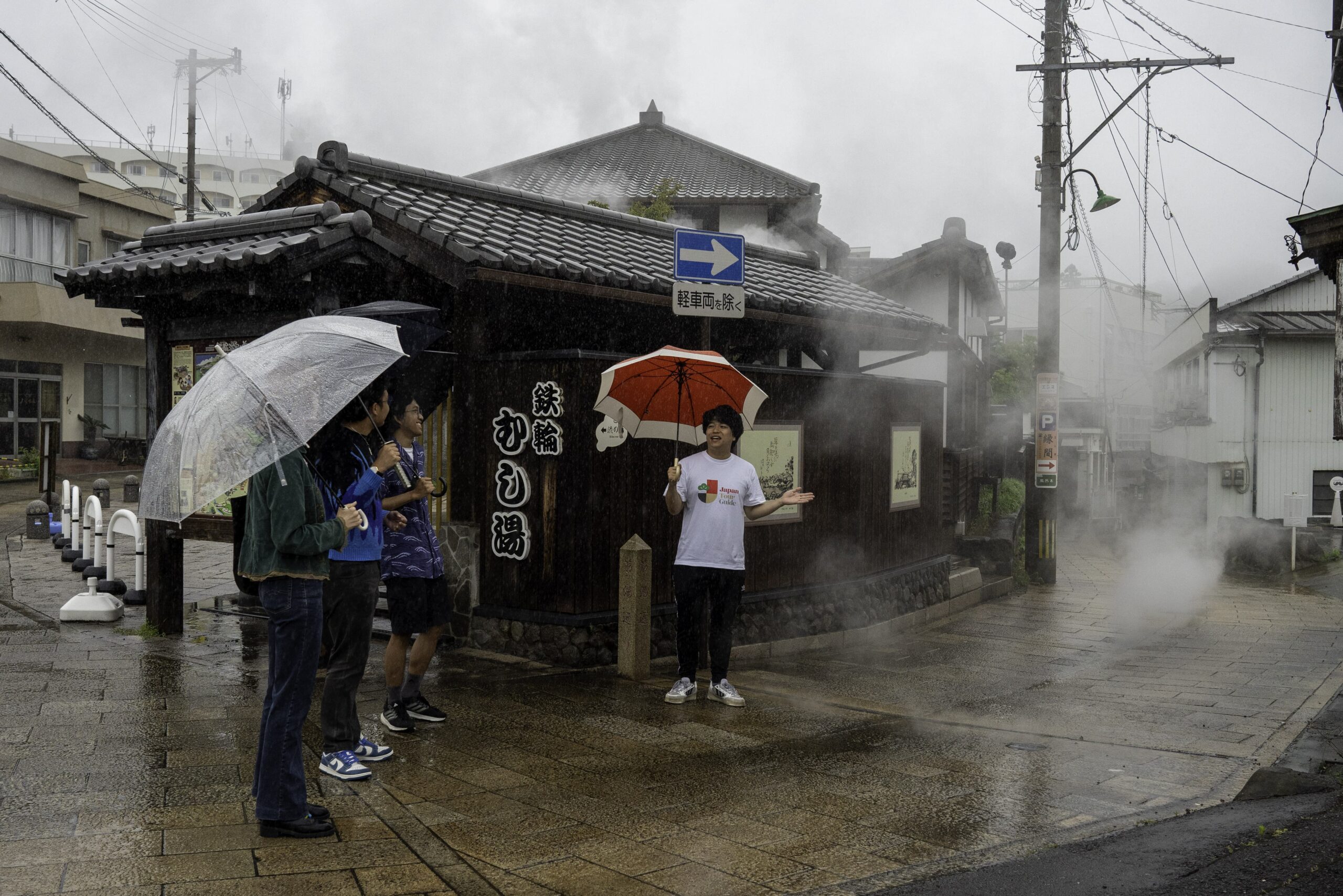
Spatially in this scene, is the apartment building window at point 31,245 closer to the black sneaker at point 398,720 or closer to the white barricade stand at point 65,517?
the white barricade stand at point 65,517

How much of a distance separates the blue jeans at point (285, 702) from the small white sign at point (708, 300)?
407 cm

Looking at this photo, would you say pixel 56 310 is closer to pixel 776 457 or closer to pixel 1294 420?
pixel 776 457

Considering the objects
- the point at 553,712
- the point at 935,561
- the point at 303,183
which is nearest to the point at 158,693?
the point at 553,712

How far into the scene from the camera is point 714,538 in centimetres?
731

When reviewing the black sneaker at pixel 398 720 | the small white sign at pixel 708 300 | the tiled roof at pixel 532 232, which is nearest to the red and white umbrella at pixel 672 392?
the small white sign at pixel 708 300

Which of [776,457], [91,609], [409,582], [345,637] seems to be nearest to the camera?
[345,637]

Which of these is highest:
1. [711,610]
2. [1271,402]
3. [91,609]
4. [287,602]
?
[1271,402]

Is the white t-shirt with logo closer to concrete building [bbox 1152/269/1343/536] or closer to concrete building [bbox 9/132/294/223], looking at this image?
concrete building [bbox 1152/269/1343/536]

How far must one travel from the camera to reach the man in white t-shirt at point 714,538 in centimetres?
732

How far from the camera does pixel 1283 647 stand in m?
10.7

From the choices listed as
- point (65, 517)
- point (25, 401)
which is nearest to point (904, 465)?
point (65, 517)

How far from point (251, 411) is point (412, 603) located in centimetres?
220

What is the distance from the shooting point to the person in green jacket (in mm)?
4410

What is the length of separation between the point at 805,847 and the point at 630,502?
4.35m
